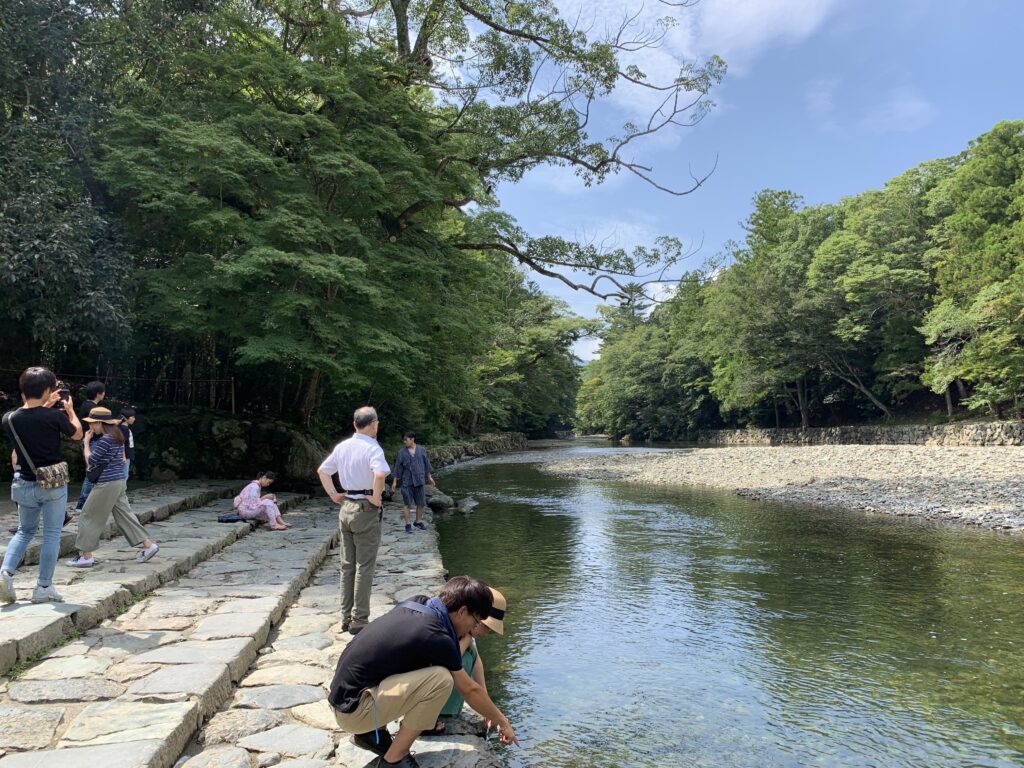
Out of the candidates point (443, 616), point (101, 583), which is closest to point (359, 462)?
point (443, 616)

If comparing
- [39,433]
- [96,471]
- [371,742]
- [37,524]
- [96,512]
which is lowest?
[371,742]

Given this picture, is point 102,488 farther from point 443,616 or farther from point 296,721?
point 443,616

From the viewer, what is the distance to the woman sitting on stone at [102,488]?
624 cm

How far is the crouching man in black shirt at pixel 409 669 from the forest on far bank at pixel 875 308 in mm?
12985

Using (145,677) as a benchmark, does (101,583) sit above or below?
above

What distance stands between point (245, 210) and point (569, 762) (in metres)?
12.4

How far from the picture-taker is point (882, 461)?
66.6ft

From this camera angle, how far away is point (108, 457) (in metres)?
6.32

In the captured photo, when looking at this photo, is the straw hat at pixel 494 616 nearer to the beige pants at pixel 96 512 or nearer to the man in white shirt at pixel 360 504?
the man in white shirt at pixel 360 504

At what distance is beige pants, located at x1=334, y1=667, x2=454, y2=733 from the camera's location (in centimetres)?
298

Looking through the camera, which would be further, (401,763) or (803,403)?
(803,403)

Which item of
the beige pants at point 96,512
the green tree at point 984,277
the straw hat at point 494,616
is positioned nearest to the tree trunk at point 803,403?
the green tree at point 984,277

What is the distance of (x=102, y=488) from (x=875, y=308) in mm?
37169

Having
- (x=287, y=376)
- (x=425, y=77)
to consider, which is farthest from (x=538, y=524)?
(x=425, y=77)
